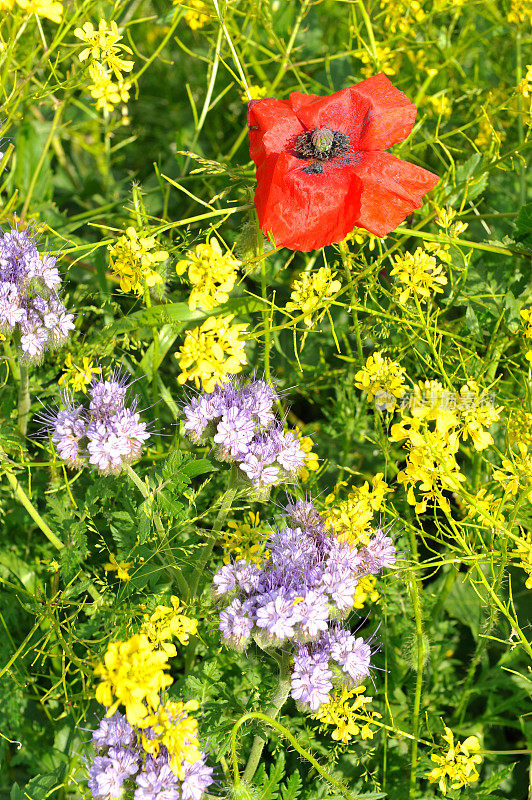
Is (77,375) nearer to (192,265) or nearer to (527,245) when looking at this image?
(192,265)

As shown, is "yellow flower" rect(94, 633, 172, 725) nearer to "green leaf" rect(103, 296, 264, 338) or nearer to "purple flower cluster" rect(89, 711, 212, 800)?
"purple flower cluster" rect(89, 711, 212, 800)

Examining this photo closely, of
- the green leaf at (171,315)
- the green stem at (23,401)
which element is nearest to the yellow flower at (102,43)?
the green leaf at (171,315)

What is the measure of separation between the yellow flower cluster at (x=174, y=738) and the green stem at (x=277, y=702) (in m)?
0.15

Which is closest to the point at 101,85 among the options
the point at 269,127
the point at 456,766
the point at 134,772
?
the point at 269,127

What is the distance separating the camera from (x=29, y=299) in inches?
39.5

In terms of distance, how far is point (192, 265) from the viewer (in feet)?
2.83

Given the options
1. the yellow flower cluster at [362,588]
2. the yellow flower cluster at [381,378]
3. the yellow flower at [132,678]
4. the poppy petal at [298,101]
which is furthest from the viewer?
the poppy petal at [298,101]

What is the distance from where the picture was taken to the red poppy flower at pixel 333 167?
983 mm

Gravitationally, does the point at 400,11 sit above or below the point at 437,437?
above

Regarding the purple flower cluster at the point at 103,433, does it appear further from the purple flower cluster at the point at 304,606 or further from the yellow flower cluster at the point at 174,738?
the yellow flower cluster at the point at 174,738

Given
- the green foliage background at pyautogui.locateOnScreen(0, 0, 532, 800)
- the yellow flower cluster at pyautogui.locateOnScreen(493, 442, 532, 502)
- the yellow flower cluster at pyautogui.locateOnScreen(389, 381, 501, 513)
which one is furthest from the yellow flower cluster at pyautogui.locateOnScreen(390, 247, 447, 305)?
the yellow flower cluster at pyautogui.locateOnScreen(493, 442, 532, 502)

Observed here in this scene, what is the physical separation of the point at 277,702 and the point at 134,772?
19cm

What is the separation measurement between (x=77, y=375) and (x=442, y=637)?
715mm

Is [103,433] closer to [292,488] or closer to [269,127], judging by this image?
[292,488]
